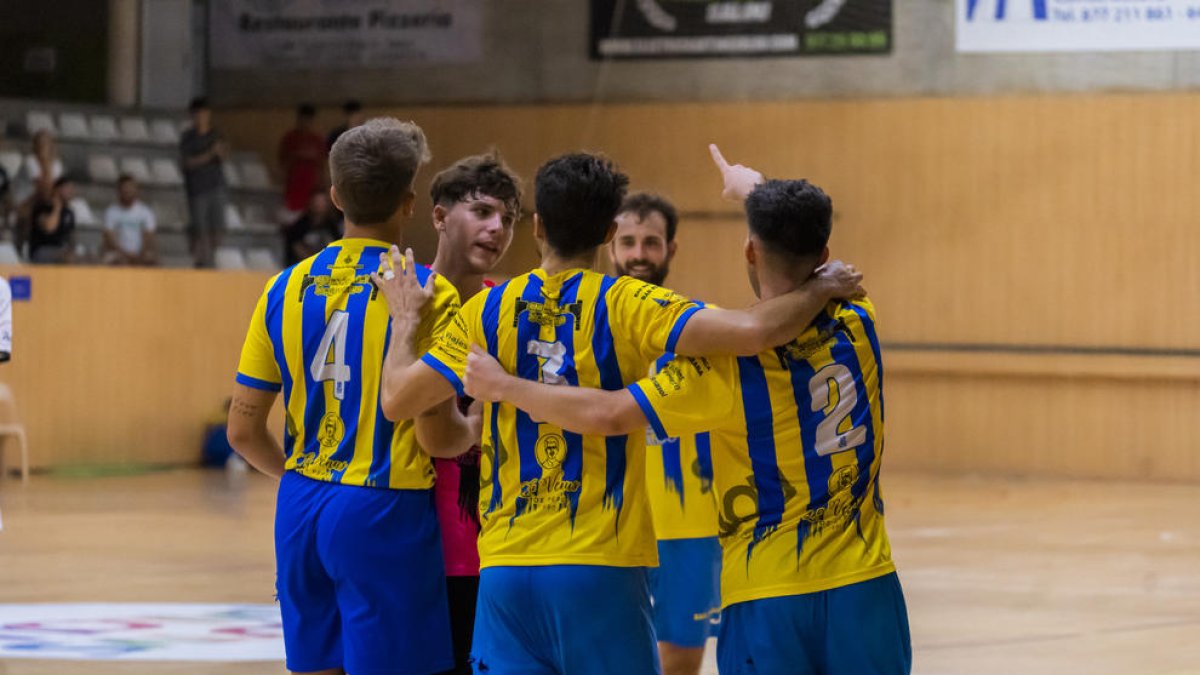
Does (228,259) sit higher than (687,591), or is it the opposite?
(228,259)

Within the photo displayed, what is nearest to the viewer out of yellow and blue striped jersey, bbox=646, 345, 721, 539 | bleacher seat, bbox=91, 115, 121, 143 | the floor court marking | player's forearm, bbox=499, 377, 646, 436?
player's forearm, bbox=499, 377, 646, 436

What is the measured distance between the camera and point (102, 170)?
72.9 ft

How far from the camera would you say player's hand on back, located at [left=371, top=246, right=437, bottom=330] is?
4371mm

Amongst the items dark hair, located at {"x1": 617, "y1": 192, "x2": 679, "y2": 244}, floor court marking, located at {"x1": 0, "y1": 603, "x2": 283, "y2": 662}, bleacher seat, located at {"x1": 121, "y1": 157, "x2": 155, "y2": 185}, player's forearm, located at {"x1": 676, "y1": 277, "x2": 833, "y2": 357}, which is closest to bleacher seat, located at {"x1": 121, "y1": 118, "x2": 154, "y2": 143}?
bleacher seat, located at {"x1": 121, "y1": 157, "x2": 155, "y2": 185}

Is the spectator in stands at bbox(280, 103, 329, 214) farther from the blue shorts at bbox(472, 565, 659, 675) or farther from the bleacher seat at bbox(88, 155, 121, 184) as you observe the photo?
the blue shorts at bbox(472, 565, 659, 675)

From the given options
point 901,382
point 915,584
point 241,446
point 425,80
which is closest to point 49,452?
point 425,80

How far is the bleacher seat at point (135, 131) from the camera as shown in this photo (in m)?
23.2

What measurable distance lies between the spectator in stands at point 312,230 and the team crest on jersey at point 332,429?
17.4 metres

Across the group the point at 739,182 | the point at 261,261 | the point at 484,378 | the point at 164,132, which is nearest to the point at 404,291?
the point at 484,378

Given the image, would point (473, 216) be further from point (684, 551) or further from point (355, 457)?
point (684, 551)

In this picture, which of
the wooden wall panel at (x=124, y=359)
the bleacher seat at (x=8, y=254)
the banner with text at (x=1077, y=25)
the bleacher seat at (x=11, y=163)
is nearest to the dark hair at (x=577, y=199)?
the wooden wall panel at (x=124, y=359)

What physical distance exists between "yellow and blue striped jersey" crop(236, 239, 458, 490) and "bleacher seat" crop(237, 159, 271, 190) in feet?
63.7

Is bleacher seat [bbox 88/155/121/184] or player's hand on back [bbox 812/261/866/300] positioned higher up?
bleacher seat [bbox 88/155/121/184]

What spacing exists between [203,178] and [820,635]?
18534 millimetres
